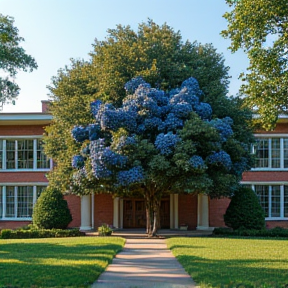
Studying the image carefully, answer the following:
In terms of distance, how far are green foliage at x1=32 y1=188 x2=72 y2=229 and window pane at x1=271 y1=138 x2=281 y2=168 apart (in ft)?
42.3

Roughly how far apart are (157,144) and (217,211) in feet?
37.1

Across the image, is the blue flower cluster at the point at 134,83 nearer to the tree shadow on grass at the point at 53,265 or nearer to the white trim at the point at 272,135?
the tree shadow on grass at the point at 53,265

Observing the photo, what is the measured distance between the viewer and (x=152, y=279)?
10.7 metres

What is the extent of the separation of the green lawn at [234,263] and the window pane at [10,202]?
14.9 metres

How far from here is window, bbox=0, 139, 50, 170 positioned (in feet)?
101

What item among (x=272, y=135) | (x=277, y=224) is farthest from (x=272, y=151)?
(x=277, y=224)

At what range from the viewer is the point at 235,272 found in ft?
36.7

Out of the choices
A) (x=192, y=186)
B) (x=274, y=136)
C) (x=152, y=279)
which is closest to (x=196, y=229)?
(x=274, y=136)

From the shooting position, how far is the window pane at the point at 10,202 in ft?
99.9

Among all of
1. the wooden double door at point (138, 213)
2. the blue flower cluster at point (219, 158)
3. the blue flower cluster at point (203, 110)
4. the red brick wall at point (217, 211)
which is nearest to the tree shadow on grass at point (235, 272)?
the blue flower cluster at point (219, 158)

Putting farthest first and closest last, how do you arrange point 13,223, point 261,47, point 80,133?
point 13,223
point 80,133
point 261,47

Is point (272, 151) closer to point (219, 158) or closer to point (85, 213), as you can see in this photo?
point (219, 158)

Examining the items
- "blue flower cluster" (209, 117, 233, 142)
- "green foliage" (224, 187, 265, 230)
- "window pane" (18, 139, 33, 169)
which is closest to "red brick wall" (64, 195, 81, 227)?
"window pane" (18, 139, 33, 169)

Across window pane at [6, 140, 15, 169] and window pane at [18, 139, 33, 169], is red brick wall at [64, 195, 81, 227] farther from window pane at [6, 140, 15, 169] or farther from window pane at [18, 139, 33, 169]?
window pane at [6, 140, 15, 169]
